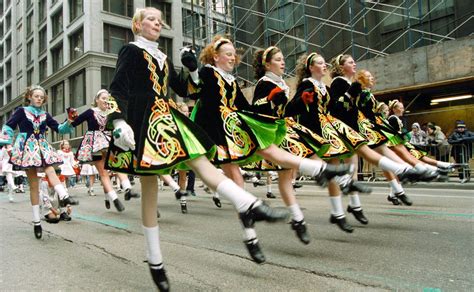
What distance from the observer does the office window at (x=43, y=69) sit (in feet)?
123

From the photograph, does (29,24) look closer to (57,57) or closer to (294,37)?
(57,57)

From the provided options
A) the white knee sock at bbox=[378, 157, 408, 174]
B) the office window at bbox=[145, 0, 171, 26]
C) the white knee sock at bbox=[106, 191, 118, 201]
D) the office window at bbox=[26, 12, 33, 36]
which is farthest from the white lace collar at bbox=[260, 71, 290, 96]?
the office window at bbox=[26, 12, 33, 36]

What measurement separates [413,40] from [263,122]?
13.4 metres

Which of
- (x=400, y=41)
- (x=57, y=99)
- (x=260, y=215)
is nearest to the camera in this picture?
(x=260, y=215)

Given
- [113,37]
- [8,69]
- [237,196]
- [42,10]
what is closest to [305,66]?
[237,196]

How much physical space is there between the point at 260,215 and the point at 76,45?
106 feet

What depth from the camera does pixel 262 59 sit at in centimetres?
459

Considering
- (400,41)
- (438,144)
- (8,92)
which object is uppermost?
(8,92)

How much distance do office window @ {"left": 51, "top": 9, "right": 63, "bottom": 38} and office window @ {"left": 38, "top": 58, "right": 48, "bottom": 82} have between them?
400 centimetres

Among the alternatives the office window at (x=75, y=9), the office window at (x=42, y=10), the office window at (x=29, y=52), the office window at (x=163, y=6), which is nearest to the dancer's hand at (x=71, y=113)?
the office window at (x=75, y=9)

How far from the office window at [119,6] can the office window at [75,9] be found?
1.84 m

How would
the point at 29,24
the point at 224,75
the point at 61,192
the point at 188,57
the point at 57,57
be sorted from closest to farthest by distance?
the point at 188,57 → the point at 224,75 → the point at 61,192 → the point at 57,57 → the point at 29,24

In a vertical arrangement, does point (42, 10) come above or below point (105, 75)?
above

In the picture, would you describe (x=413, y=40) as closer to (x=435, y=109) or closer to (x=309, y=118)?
(x=435, y=109)
